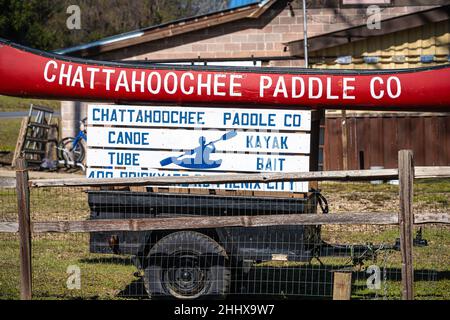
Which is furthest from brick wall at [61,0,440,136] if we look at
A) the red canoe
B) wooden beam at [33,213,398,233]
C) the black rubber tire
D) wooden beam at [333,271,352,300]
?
wooden beam at [333,271,352,300]

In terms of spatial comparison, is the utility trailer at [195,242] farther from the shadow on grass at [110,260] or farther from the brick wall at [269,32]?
the brick wall at [269,32]

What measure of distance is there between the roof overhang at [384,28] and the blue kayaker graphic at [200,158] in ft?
32.8

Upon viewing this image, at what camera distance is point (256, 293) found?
9.25 metres

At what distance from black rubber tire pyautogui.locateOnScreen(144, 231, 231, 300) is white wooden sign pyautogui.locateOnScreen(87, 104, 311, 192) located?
2.11 feet

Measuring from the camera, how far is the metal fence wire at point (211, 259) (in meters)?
8.48

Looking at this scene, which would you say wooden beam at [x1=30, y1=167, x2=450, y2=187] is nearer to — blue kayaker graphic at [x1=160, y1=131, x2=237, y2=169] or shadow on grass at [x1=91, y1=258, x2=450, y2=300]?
blue kayaker graphic at [x1=160, y1=131, x2=237, y2=169]

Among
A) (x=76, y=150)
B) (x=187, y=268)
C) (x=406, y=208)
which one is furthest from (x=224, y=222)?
(x=76, y=150)

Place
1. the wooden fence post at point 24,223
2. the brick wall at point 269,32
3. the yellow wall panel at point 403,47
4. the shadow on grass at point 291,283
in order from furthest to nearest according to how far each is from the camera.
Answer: the brick wall at point 269,32 < the yellow wall panel at point 403,47 < the shadow on grass at point 291,283 < the wooden fence post at point 24,223

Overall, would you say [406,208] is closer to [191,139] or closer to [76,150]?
[191,139]

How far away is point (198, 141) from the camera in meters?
8.70

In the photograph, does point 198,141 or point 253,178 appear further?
point 198,141

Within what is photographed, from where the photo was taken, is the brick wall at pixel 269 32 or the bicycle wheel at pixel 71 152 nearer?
the brick wall at pixel 269 32

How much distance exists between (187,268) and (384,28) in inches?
432

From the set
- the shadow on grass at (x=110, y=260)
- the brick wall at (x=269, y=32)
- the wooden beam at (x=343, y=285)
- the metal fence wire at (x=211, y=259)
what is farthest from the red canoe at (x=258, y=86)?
the brick wall at (x=269, y=32)
